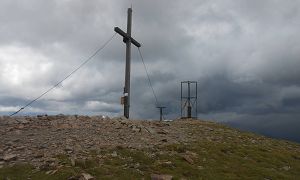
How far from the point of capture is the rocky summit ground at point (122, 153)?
21.5 meters

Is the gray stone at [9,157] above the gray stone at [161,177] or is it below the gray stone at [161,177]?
above

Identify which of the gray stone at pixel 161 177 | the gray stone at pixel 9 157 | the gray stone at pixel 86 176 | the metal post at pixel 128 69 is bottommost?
the gray stone at pixel 161 177

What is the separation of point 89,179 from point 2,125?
11.1 metres

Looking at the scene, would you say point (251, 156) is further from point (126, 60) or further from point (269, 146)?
point (126, 60)

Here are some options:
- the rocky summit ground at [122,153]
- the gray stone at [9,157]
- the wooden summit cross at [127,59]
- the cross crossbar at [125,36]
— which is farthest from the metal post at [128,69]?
the gray stone at [9,157]

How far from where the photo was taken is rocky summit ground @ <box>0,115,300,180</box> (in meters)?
21.5

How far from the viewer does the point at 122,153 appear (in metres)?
24.5

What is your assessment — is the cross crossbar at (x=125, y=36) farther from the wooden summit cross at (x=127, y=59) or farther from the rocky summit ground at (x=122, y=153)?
the rocky summit ground at (x=122, y=153)

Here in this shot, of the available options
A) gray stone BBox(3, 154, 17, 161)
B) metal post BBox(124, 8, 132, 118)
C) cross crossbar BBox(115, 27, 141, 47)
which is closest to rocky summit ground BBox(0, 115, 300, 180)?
gray stone BBox(3, 154, 17, 161)

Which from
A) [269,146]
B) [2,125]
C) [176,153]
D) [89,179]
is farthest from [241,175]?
[2,125]

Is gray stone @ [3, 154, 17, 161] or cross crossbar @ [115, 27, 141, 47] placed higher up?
cross crossbar @ [115, 27, 141, 47]

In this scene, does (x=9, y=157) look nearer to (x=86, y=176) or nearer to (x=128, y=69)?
(x=86, y=176)

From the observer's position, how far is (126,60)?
3828 cm

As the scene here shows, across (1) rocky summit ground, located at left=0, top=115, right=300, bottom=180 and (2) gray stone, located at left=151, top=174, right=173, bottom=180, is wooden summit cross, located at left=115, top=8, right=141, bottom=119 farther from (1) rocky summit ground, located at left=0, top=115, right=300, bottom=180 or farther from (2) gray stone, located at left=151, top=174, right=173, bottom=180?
(2) gray stone, located at left=151, top=174, right=173, bottom=180
